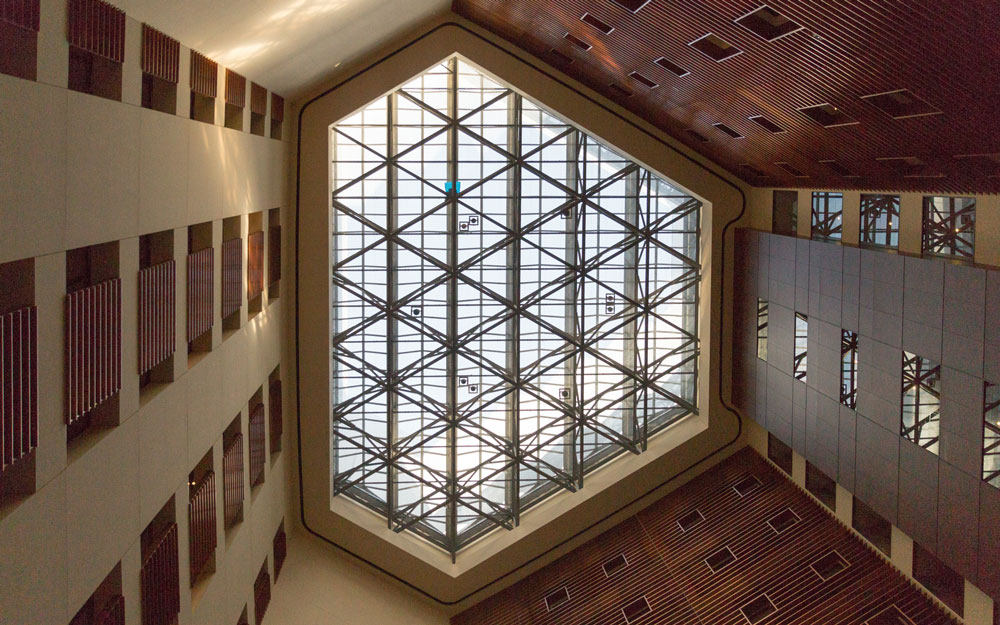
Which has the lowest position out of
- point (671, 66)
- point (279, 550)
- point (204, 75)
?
point (279, 550)

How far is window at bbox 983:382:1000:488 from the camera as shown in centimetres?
1437

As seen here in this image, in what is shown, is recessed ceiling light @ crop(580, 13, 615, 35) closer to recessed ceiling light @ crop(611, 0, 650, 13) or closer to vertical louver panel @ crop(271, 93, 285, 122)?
recessed ceiling light @ crop(611, 0, 650, 13)

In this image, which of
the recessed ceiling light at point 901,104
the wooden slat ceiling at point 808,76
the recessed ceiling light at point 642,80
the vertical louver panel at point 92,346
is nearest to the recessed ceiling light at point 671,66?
the wooden slat ceiling at point 808,76

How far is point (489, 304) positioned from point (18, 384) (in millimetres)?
22650

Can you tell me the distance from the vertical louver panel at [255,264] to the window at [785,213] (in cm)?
1581

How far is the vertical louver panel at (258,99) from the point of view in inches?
774

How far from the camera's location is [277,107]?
23.9m

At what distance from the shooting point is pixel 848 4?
1241 cm

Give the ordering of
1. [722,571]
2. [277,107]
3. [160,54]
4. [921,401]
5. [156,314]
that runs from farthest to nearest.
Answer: [722,571] < [277,107] < [921,401] < [156,314] < [160,54]

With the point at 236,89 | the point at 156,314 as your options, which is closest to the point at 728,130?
the point at 236,89

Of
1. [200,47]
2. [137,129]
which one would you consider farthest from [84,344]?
[200,47]

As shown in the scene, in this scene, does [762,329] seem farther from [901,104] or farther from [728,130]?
[901,104]

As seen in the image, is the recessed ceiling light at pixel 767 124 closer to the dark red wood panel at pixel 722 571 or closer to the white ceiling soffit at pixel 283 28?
the white ceiling soffit at pixel 283 28

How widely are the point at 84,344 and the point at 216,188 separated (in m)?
7.45
